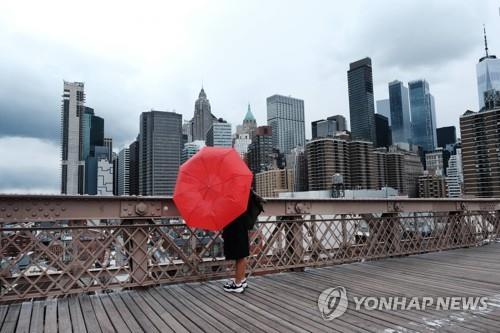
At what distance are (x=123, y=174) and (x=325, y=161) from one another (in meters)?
102

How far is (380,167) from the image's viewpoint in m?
155

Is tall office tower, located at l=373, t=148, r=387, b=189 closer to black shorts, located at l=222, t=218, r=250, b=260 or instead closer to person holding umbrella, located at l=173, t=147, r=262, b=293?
black shorts, located at l=222, t=218, r=250, b=260

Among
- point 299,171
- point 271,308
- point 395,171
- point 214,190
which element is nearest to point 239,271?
point 271,308

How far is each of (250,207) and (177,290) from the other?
1638mm

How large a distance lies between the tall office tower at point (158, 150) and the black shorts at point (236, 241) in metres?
150

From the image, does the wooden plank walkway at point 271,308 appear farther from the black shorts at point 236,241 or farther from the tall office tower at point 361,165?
the tall office tower at point 361,165

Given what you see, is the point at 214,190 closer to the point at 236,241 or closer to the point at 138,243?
the point at 236,241

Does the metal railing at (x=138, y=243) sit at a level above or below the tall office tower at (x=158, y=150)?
below

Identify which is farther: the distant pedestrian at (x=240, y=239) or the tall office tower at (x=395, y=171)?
the tall office tower at (x=395, y=171)

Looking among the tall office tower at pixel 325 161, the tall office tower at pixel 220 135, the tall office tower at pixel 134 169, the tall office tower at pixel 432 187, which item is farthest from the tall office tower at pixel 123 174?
the tall office tower at pixel 432 187

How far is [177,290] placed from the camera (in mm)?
5188

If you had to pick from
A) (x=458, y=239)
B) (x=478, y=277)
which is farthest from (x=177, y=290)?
(x=458, y=239)

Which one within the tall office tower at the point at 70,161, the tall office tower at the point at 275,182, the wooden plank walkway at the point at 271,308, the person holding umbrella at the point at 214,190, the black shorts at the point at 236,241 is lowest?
the wooden plank walkway at the point at 271,308

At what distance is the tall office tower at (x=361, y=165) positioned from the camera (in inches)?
5694
